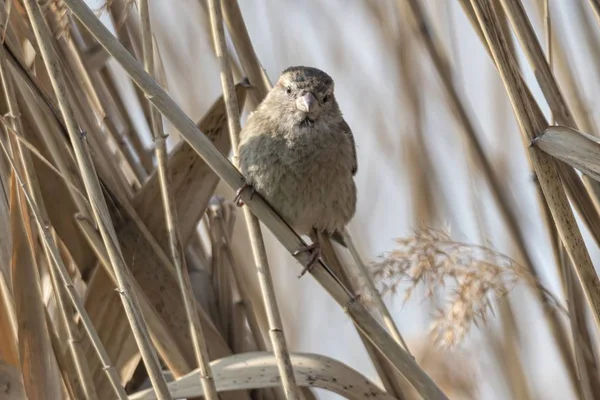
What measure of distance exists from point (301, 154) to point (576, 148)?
83cm

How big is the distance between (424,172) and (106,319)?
1091 mm

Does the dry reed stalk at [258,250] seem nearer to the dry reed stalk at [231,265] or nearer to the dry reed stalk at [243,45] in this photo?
the dry reed stalk at [243,45]

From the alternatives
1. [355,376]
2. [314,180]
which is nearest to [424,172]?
[314,180]

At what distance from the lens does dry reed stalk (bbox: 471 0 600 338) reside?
1.38 m

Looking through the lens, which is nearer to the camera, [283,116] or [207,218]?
[283,116]

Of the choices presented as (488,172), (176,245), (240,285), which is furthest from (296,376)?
(488,172)

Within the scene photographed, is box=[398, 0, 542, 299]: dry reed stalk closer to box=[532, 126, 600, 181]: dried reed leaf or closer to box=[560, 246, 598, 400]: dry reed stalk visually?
box=[560, 246, 598, 400]: dry reed stalk

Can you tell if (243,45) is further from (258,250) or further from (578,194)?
(578,194)

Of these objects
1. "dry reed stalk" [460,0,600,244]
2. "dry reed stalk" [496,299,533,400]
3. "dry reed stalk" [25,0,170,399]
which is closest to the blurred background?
"dry reed stalk" [496,299,533,400]

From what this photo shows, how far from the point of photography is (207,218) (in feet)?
7.70

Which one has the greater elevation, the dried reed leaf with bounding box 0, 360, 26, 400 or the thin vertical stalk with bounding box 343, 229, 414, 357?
the thin vertical stalk with bounding box 343, 229, 414, 357

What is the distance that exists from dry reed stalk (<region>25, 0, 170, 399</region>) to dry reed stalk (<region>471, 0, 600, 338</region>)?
0.77 m

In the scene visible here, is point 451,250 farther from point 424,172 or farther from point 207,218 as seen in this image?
point 207,218

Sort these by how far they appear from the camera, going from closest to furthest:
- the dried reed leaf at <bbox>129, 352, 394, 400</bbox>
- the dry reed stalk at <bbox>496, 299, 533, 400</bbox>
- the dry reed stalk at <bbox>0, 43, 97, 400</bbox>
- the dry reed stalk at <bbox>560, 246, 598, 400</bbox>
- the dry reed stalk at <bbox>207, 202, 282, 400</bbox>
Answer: the dry reed stalk at <bbox>0, 43, 97, 400</bbox> < the dried reed leaf at <bbox>129, 352, 394, 400</bbox> < the dry reed stalk at <bbox>560, 246, 598, 400</bbox> < the dry reed stalk at <bbox>207, 202, 282, 400</bbox> < the dry reed stalk at <bbox>496, 299, 533, 400</bbox>
